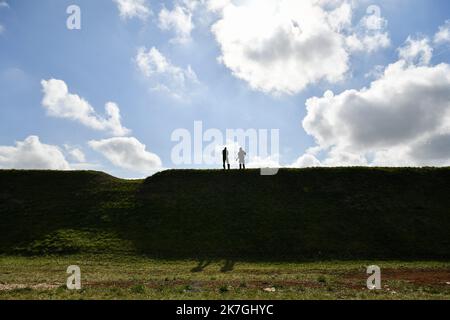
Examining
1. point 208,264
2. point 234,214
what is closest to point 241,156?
point 234,214

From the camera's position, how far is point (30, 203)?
51406 mm

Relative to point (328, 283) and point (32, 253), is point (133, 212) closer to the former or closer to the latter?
point (32, 253)

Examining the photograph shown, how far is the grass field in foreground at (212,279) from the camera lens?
18672mm

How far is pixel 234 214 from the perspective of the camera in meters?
46.8

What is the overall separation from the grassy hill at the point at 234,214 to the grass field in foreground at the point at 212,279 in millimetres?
3125

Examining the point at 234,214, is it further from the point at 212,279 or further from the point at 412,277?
the point at 412,277

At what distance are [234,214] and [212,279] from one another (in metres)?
21.1

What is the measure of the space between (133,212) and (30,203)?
48.9 ft

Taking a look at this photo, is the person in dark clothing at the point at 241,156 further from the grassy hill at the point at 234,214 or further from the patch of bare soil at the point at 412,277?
the patch of bare soil at the point at 412,277

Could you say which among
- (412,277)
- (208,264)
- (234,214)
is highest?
(234,214)

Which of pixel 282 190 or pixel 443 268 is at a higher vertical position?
pixel 282 190

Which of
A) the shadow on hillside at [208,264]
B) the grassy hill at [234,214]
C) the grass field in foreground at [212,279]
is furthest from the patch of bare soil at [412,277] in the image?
the shadow on hillside at [208,264]

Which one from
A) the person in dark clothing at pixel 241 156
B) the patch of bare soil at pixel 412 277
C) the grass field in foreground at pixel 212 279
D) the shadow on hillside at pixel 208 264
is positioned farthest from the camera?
the person in dark clothing at pixel 241 156
